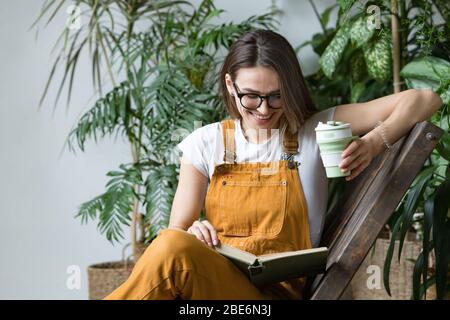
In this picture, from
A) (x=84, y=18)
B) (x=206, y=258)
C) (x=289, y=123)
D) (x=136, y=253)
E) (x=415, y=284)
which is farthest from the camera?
(x=84, y=18)

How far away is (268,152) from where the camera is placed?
1683 millimetres

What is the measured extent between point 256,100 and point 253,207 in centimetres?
25

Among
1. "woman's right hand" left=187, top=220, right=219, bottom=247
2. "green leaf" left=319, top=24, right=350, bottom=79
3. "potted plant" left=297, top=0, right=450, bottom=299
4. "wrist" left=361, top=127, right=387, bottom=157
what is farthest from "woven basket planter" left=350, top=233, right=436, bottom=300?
"woman's right hand" left=187, top=220, right=219, bottom=247

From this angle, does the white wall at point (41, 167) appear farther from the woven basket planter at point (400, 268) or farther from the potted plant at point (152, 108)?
the woven basket planter at point (400, 268)

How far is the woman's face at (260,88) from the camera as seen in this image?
5.24 feet

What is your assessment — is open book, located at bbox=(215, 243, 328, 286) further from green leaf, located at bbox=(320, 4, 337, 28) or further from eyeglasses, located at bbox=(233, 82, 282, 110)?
green leaf, located at bbox=(320, 4, 337, 28)

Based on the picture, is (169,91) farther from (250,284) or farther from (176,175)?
(250,284)

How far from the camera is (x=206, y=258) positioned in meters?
1.35

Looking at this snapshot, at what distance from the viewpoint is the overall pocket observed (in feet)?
5.25

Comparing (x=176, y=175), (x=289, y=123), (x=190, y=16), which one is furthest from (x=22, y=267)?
(x=289, y=123)

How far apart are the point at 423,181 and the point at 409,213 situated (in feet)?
0.41

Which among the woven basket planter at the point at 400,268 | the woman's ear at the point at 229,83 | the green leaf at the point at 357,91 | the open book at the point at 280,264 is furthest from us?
the green leaf at the point at 357,91

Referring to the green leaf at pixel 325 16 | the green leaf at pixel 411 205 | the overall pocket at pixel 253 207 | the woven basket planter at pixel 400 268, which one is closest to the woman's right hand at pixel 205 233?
the overall pocket at pixel 253 207
